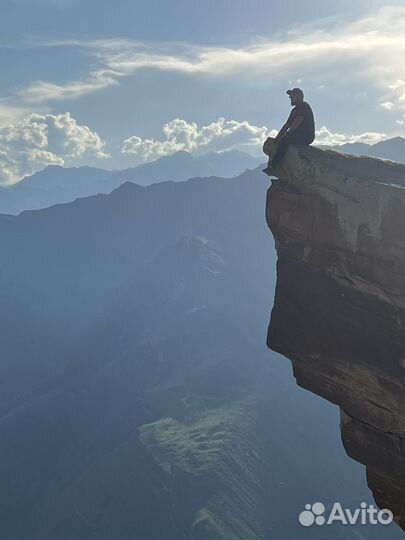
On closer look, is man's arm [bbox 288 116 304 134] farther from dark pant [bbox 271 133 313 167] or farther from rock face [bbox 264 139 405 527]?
rock face [bbox 264 139 405 527]

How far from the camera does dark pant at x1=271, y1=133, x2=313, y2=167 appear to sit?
2403cm

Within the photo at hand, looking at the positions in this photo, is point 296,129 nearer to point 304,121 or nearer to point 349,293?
point 304,121

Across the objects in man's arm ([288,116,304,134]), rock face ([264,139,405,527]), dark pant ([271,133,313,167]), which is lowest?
rock face ([264,139,405,527])

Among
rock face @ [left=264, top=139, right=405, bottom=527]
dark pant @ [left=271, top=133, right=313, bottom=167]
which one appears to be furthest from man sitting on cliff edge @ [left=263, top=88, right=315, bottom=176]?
rock face @ [left=264, top=139, right=405, bottom=527]

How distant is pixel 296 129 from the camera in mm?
24359

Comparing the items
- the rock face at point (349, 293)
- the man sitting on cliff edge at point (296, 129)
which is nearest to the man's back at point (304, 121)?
the man sitting on cliff edge at point (296, 129)

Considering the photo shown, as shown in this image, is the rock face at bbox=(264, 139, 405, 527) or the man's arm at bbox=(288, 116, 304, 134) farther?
the man's arm at bbox=(288, 116, 304, 134)

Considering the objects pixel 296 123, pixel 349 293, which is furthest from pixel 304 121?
pixel 349 293

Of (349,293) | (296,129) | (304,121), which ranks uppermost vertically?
(304,121)

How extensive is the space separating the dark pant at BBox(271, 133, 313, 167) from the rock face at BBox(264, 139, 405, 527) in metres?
0.33

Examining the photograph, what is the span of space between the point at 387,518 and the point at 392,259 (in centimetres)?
1407

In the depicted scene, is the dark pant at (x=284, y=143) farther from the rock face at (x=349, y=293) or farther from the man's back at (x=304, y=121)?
the rock face at (x=349, y=293)

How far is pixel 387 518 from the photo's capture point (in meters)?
25.7

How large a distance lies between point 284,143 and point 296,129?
0.99 meters
